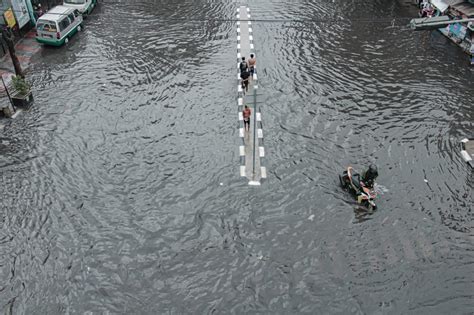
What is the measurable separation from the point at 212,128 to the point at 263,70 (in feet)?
22.6

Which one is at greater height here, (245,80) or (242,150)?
(245,80)

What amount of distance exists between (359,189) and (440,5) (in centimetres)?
2072

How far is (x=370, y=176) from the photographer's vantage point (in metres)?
16.1

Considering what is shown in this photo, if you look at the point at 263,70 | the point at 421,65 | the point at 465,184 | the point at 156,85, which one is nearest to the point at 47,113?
the point at 156,85

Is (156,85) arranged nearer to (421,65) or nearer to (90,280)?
(90,280)

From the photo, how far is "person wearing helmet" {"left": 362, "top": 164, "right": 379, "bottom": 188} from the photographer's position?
1592 cm

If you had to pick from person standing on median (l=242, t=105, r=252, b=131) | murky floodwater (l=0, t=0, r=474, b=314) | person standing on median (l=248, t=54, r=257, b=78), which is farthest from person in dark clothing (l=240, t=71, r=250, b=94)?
person standing on median (l=242, t=105, r=252, b=131)

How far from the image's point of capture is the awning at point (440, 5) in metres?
29.2

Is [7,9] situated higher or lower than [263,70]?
higher

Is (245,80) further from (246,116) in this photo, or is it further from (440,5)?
(440,5)

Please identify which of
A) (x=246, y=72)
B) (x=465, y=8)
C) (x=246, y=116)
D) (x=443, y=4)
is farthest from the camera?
(x=443, y=4)

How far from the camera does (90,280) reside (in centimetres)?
1392

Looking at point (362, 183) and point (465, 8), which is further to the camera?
point (465, 8)

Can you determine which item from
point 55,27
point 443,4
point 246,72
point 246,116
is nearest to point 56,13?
point 55,27
